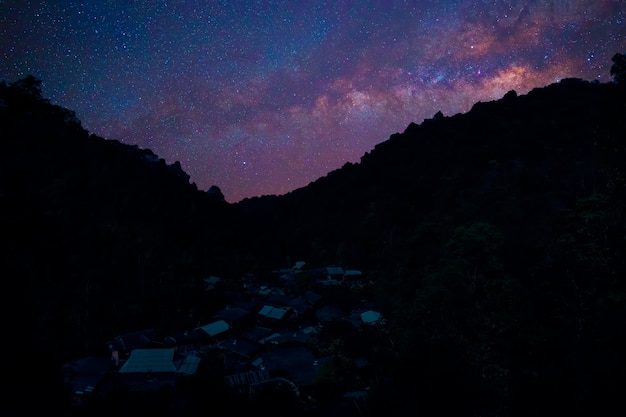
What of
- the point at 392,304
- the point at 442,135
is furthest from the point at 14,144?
the point at 442,135

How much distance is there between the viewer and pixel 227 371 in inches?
948

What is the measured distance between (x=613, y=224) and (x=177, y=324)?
120 ft

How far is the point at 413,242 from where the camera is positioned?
37.9 m

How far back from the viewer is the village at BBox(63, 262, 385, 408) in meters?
21.2

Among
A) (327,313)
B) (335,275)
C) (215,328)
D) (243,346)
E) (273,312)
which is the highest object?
(335,275)

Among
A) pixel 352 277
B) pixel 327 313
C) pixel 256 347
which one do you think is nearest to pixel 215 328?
pixel 256 347

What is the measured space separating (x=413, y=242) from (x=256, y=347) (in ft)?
65.4

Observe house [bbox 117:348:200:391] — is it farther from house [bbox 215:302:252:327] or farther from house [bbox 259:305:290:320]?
house [bbox 259:305:290:320]

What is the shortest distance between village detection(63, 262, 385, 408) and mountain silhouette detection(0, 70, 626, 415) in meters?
3.07

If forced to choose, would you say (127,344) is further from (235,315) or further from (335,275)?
(335,275)

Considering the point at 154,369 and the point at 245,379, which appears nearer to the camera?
the point at 245,379

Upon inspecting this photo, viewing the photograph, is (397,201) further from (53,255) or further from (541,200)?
(53,255)

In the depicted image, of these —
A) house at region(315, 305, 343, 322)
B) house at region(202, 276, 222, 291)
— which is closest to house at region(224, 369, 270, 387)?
house at region(315, 305, 343, 322)

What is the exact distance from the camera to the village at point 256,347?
21.2 m
